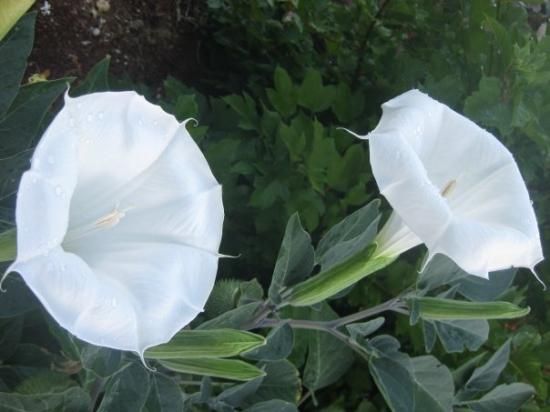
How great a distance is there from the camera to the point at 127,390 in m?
0.93

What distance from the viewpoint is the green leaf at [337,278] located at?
0.92 m

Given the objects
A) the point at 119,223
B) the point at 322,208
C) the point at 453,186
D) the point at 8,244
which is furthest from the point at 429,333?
the point at 8,244

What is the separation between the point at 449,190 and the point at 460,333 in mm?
314

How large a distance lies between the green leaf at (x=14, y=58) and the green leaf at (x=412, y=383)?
0.59m

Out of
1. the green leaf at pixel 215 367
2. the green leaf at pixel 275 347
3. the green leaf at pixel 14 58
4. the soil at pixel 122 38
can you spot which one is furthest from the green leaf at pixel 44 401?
the soil at pixel 122 38

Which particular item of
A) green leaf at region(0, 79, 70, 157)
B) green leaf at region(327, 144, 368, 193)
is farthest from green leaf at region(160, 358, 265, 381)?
green leaf at region(327, 144, 368, 193)

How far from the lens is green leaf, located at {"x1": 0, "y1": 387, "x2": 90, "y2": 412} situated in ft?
3.05

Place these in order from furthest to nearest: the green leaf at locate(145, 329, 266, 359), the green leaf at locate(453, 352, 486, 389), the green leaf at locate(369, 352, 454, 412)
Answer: the green leaf at locate(453, 352, 486, 389) → the green leaf at locate(369, 352, 454, 412) → the green leaf at locate(145, 329, 266, 359)

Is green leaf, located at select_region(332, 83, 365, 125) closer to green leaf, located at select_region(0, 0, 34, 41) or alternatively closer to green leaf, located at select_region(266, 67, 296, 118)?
green leaf, located at select_region(266, 67, 296, 118)

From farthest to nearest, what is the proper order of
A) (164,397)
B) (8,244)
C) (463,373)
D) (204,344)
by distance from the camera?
(463,373) < (164,397) < (204,344) < (8,244)

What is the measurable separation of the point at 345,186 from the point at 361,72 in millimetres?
390

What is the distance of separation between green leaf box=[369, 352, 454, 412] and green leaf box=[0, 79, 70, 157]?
0.55m

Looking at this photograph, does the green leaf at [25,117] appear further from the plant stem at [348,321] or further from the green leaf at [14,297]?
the plant stem at [348,321]

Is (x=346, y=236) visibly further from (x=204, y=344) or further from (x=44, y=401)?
(x=44, y=401)
